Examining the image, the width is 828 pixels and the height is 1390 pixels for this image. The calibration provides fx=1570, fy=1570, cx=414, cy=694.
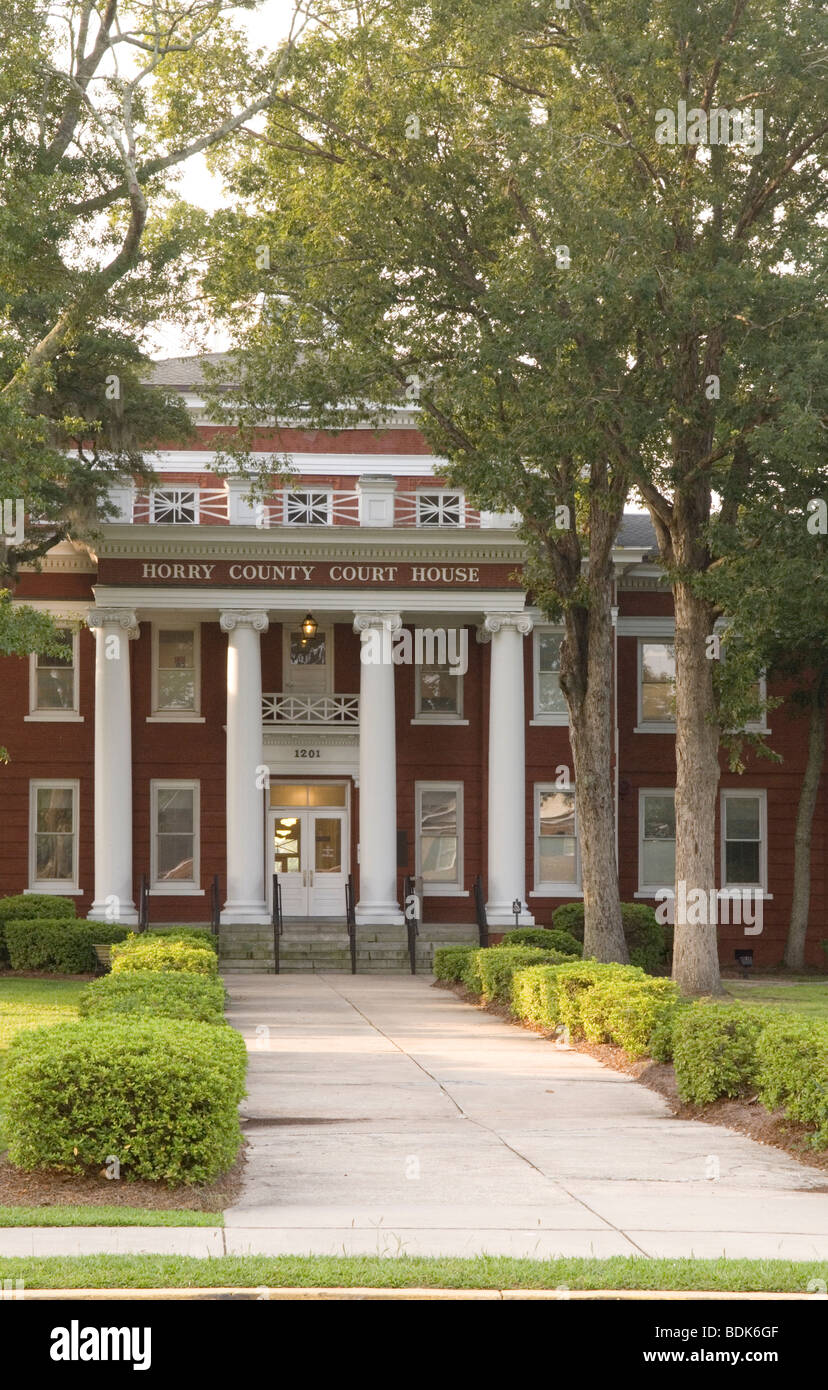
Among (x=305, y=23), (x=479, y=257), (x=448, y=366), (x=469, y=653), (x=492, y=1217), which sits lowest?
(x=492, y=1217)

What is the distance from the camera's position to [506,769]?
31156 mm

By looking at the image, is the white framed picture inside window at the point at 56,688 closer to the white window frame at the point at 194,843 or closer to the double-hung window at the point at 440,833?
the white window frame at the point at 194,843

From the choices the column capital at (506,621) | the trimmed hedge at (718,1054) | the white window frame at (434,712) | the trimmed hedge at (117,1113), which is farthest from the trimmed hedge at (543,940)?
the trimmed hedge at (117,1113)

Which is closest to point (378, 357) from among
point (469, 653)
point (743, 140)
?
point (743, 140)

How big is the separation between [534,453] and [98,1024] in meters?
10.2

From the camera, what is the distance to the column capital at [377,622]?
31047 mm

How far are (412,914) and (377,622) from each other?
581 cm

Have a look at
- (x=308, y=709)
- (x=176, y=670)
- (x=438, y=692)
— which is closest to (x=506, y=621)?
(x=438, y=692)

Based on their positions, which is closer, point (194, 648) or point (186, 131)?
point (186, 131)

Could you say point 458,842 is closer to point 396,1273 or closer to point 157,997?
point 157,997

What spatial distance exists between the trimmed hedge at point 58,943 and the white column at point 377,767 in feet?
17.5

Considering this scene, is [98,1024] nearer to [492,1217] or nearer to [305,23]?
[492,1217]

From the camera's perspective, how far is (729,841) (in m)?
34.9

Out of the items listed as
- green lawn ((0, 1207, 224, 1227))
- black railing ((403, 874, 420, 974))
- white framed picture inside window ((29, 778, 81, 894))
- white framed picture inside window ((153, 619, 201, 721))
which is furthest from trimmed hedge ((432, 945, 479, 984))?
green lawn ((0, 1207, 224, 1227))
